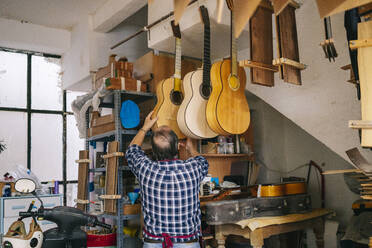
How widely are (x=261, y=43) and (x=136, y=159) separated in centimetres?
130

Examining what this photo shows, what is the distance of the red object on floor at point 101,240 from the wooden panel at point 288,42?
90.2 inches

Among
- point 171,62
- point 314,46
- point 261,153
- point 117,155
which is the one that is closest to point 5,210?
point 117,155

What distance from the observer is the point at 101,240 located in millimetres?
3711

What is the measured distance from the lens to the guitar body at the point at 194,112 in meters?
3.36

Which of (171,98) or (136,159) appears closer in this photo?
(136,159)

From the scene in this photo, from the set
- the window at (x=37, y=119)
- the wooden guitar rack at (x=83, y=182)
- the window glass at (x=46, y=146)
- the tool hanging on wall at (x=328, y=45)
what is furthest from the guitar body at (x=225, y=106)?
the window glass at (x=46, y=146)

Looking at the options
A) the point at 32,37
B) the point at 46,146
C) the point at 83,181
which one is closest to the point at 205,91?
the point at 83,181

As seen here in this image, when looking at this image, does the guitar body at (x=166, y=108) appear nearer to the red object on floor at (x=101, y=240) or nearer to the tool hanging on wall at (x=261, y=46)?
the tool hanging on wall at (x=261, y=46)

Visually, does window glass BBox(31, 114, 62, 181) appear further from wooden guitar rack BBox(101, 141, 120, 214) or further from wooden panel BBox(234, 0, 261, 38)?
wooden panel BBox(234, 0, 261, 38)

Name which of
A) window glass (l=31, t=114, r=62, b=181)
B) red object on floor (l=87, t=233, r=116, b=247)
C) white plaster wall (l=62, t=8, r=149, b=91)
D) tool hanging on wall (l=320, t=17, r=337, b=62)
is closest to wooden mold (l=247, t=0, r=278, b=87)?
tool hanging on wall (l=320, t=17, r=337, b=62)

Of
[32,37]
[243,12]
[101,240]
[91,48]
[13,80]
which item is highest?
[32,37]

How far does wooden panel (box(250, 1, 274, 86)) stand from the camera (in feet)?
9.29

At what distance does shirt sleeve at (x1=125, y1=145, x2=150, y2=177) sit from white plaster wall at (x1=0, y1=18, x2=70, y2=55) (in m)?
3.89

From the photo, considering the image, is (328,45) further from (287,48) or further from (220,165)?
(220,165)
